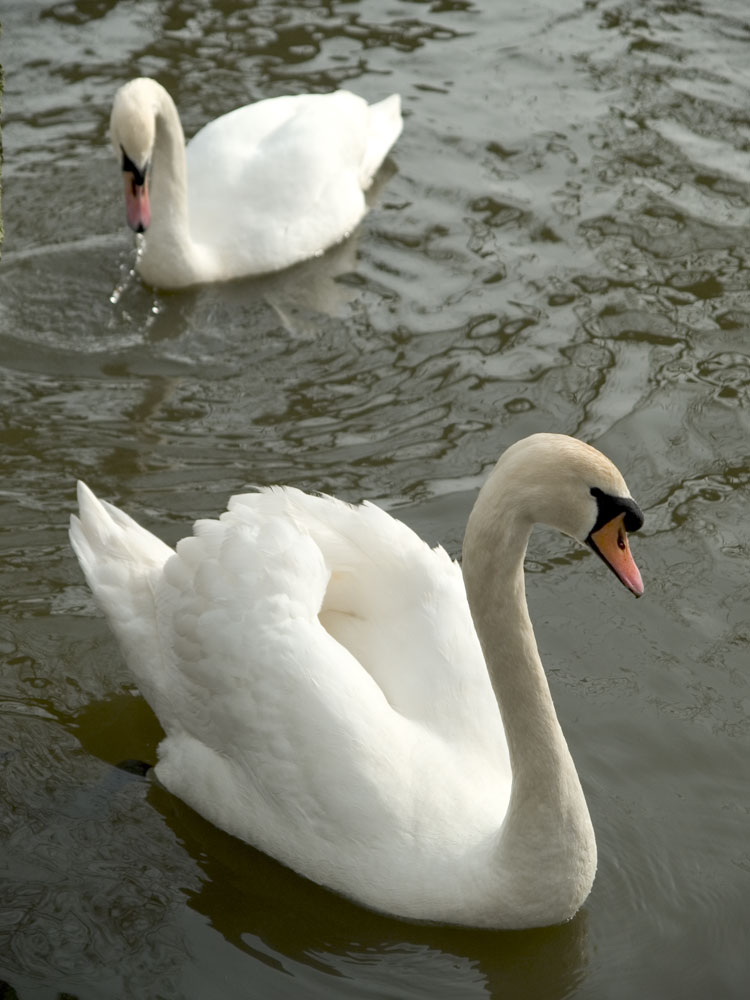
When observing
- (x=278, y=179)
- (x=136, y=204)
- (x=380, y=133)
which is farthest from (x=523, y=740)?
(x=380, y=133)

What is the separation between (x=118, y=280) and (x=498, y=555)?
5.22 meters

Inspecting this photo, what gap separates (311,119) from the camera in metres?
9.64

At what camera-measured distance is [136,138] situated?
27.9 feet

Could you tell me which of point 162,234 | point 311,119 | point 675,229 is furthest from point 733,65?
point 162,234

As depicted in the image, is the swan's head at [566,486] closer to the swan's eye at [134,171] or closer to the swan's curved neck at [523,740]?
the swan's curved neck at [523,740]

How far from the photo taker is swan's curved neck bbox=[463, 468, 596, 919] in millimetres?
4383

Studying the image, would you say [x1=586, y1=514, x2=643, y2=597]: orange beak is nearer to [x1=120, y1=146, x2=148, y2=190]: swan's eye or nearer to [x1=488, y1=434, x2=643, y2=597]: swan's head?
[x1=488, y1=434, x2=643, y2=597]: swan's head

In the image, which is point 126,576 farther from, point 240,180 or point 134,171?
point 240,180

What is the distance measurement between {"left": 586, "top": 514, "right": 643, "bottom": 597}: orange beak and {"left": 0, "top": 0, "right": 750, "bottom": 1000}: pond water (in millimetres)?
1359

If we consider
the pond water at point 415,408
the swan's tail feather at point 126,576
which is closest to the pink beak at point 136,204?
the pond water at point 415,408

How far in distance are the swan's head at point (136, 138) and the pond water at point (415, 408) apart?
1.78ft

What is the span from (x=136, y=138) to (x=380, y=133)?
2.19 metres

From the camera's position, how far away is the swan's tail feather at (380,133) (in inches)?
396

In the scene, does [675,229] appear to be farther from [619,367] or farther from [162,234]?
[162,234]
